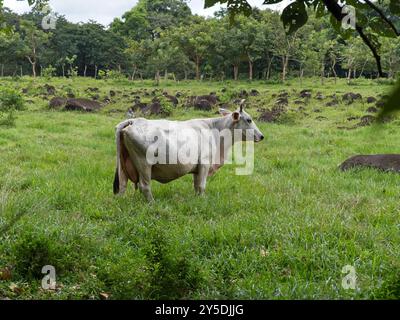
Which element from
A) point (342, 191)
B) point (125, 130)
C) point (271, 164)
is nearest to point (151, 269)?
point (125, 130)

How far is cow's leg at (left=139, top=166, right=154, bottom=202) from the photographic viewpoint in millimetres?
5824

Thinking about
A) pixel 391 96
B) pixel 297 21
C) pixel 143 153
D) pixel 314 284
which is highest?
pixel 297 21

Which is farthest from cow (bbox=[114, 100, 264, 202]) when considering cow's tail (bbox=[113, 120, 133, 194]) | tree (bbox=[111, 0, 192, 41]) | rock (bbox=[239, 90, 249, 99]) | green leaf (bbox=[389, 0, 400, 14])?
tree (bbox=[111, 0, 192, 41])

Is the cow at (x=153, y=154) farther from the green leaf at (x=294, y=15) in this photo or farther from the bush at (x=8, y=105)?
the bush at (x=8, y=105)

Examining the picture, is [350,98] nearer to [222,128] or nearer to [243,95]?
[243,95]

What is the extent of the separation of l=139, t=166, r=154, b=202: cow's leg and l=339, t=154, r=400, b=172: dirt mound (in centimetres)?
357

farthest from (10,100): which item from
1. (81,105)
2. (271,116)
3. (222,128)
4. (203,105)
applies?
(222,128)

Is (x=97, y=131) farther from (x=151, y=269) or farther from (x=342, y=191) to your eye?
(x=151, y=269)

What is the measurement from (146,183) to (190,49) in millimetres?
37212

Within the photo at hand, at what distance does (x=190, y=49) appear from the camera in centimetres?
4169

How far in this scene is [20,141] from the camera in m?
10.1

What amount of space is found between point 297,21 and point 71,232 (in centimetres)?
315

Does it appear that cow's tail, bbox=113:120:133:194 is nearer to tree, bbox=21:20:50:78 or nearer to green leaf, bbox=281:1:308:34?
green leaf, bbox=281:1:308:34
